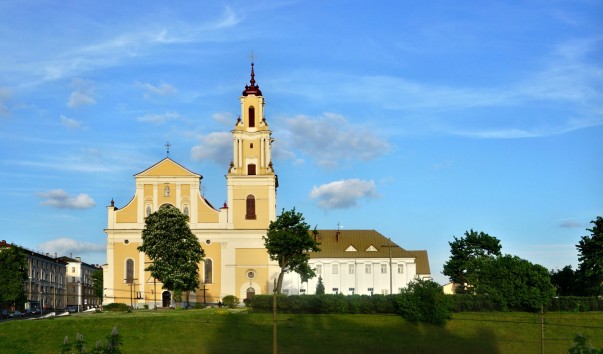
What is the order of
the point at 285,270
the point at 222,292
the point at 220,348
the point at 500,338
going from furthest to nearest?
the point at 222,292
the point at 285,270
the point at 500,338
the point at 220,348

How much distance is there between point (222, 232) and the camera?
97812 mm

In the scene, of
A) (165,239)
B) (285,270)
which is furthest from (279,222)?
(165,239)

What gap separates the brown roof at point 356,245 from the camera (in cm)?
11162

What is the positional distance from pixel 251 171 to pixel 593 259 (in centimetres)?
3989

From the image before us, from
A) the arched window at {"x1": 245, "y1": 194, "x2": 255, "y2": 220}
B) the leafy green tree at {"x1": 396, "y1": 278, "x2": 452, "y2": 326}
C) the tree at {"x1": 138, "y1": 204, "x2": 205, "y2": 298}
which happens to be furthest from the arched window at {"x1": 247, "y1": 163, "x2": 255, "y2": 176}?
the leafy green tree at {"x1": 396, "y1": 278, "x2": 452, "y2": 326}

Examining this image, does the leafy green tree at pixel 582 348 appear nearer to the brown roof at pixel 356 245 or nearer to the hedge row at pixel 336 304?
the hedge row at pixel 336 304

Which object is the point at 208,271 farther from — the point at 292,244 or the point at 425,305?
the point at 425,305

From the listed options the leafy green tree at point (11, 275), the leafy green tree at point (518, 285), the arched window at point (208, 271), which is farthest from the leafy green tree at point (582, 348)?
the leafy green tree at point (11, 275)

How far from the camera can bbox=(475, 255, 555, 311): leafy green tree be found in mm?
76500

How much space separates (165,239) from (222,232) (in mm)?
16107

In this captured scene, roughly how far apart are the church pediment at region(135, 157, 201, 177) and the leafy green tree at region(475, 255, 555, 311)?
36.9m

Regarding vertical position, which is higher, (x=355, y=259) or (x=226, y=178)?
(x=226, y=178)

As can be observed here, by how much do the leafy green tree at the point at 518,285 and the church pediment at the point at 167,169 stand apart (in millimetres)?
36945

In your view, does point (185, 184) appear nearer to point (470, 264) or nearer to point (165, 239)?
point (165, 239)
